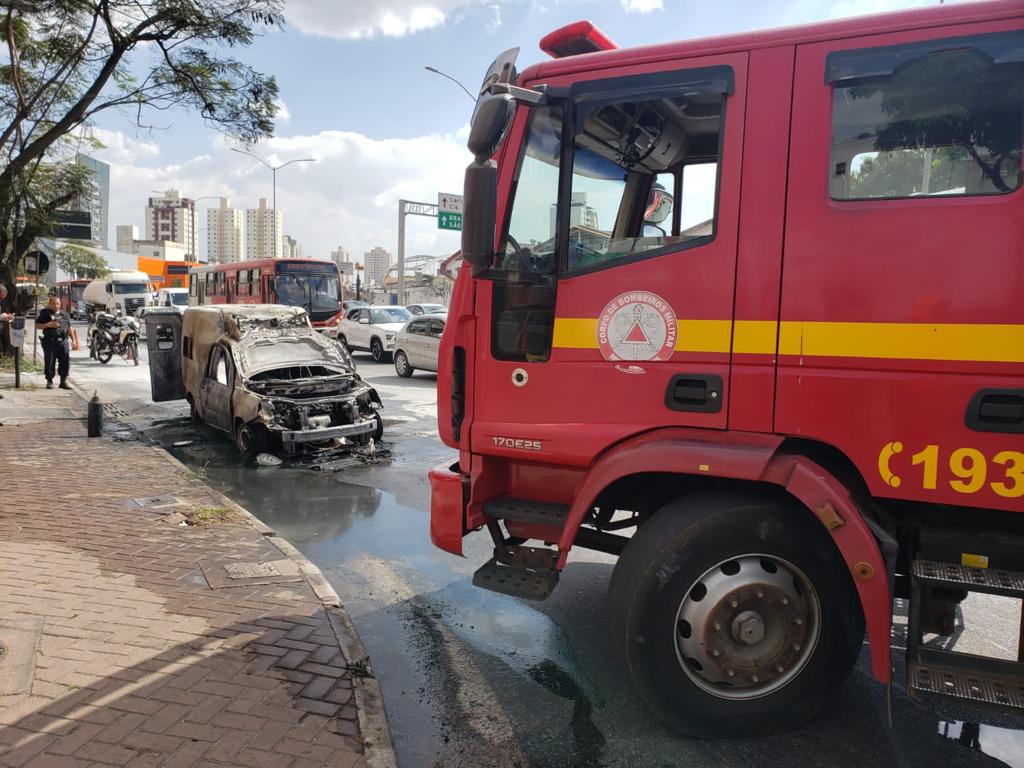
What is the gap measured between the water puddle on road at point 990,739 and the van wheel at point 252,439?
7.99 meters

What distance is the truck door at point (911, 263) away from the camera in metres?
2.77

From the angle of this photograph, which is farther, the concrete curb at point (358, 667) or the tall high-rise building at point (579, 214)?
the tall high-rise building at point (579, 214)

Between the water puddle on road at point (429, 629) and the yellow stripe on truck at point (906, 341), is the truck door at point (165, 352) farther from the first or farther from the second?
the yellow stripe on truck at point (906, 341)

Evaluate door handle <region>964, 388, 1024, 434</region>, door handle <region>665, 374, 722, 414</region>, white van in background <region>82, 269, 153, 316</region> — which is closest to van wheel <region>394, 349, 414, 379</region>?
door handle <region>665, 374, 722, 414</region>

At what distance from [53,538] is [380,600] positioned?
2.81 m

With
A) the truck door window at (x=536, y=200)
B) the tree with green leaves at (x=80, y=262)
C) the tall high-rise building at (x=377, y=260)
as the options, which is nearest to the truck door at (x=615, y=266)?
the truck door window at (x=536, y=200)

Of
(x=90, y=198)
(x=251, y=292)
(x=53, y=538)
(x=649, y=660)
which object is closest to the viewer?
(x=649, y=660)

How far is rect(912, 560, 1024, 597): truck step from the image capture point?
283 centimetres

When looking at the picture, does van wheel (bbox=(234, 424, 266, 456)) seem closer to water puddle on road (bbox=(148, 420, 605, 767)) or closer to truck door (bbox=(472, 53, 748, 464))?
water puddle on road (bbox=(148, 420, 605, 767))

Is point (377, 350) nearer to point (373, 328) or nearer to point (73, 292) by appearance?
point (373, 328)

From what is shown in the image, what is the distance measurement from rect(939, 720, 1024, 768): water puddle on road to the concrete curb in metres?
2.59

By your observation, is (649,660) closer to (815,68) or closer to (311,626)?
(311,626)

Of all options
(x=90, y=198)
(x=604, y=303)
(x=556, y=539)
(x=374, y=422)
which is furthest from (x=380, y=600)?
(x=90, y=198)

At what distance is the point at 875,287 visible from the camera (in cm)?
294
